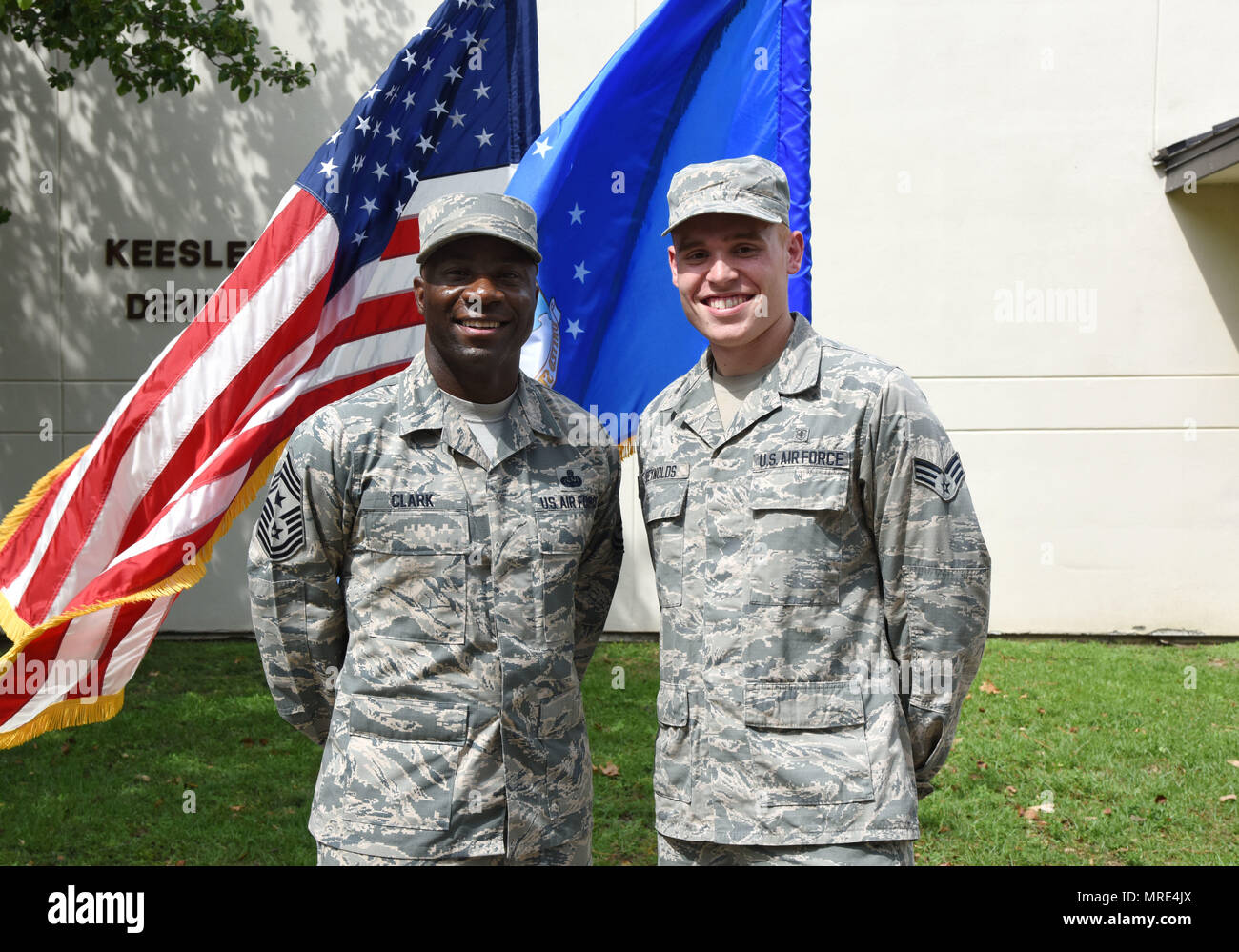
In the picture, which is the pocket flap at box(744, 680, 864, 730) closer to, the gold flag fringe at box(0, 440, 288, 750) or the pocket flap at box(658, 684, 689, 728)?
the pocket flap at box(658, 684, 689, 728)

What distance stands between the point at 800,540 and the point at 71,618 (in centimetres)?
212

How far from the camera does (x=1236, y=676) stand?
7.24 m

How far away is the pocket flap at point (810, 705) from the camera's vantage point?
7.72ft

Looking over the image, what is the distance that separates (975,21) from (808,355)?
6727 mm

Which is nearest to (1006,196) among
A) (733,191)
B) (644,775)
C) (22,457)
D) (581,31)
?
(581,31)

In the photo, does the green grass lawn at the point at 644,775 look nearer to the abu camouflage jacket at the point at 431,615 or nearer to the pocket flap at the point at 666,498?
the abu camouflage jacket at the point at 431,615

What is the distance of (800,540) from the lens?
241cm

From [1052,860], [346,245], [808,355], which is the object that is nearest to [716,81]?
[346,245]

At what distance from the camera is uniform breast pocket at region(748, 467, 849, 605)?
2.39 m

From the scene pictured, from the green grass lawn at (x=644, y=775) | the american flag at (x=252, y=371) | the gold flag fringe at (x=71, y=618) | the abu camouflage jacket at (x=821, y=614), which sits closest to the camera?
the abu camouflage jacket at (x=821, y=614)

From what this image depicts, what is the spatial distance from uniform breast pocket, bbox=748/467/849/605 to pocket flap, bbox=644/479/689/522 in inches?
8.2

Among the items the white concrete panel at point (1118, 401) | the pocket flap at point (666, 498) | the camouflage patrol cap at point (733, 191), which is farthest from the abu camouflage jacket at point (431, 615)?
the white concrete panel at point (1118, 401)

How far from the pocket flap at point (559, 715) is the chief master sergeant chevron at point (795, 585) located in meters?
0.23
